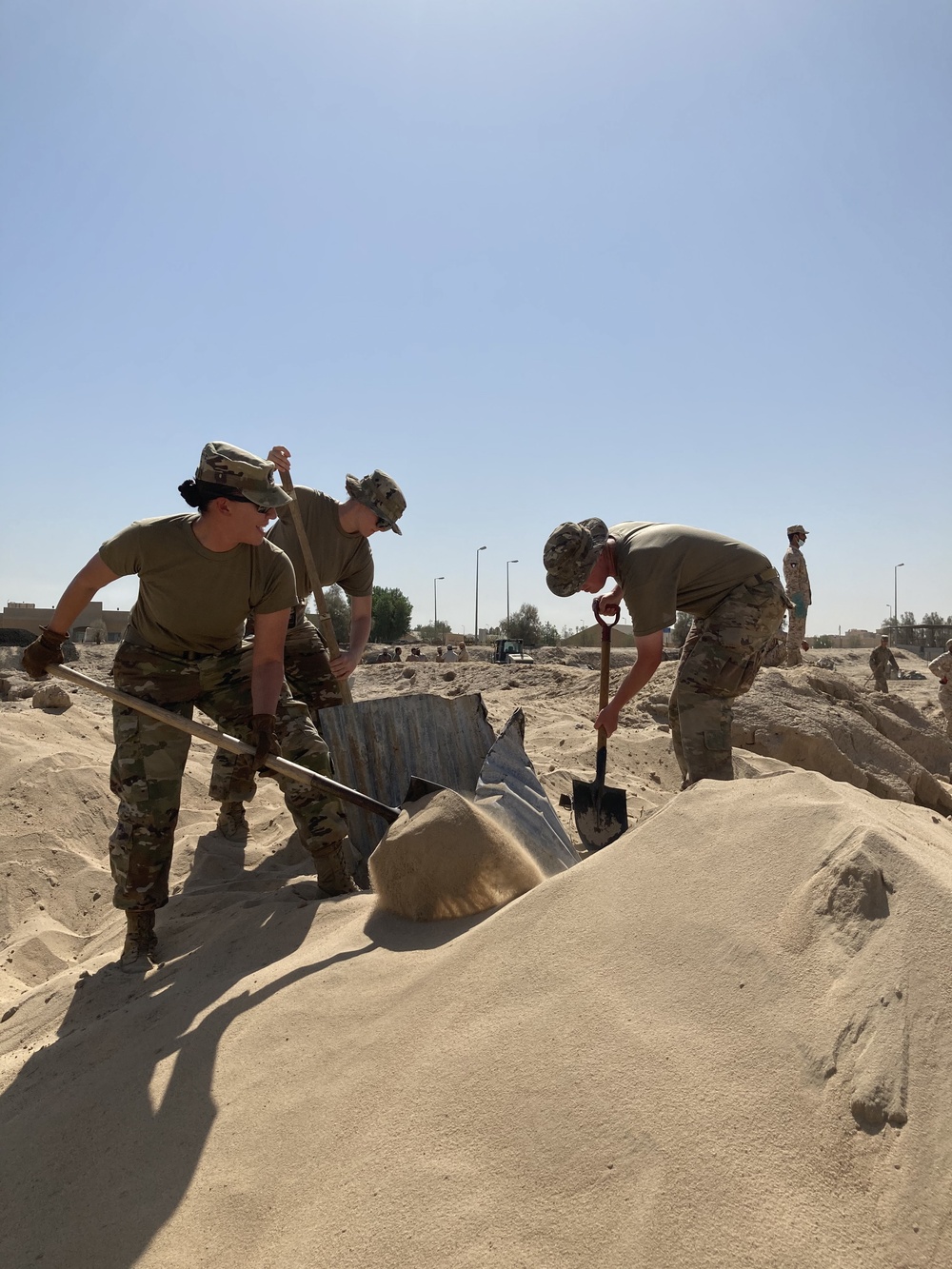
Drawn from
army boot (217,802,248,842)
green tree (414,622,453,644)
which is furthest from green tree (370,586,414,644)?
army boot (217,802,248,842)

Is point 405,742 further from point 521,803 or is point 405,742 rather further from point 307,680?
point 521,803

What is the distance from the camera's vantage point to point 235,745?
3.05 m

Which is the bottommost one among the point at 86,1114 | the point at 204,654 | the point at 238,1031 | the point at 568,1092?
the point at 86,1114

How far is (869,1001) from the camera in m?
1.52

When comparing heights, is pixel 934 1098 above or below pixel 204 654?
below

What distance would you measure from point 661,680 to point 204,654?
5216 mm

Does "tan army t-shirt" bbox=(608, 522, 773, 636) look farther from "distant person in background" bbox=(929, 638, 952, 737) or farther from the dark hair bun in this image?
"distant person in background" bbox=(929, 638, 952, 737)

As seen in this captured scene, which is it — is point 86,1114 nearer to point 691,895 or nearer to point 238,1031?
point 238,1031

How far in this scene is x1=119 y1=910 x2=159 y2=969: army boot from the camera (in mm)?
2992

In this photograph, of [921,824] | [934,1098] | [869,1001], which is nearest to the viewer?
[934,1098]

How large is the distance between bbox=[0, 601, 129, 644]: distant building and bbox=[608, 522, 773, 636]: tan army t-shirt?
1622 centimetres

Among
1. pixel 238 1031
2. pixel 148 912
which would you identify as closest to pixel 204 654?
pixel 148 912

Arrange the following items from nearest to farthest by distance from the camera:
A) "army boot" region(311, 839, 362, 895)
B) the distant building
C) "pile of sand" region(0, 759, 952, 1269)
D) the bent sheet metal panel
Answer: "pile of sand" region(0, 759, 952, 1269)
"army boot" region(311, 839, 362, 895)
the bent sheet metal panel
the distant building

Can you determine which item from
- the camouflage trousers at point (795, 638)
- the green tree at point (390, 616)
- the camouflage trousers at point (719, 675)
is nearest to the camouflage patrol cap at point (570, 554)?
the camouflage trousers at point (719, 675)
